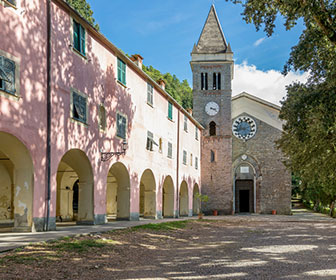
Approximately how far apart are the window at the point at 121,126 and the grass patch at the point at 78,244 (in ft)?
27.4

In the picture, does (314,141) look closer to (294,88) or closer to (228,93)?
(294,88)

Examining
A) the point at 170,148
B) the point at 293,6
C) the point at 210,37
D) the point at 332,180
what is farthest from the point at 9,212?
the point at 210,37

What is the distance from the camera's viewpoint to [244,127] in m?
39.8

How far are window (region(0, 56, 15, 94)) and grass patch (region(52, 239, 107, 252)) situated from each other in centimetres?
451

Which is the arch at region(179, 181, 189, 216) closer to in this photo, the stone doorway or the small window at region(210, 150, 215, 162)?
the small window at region(210, 150, 215, 162)

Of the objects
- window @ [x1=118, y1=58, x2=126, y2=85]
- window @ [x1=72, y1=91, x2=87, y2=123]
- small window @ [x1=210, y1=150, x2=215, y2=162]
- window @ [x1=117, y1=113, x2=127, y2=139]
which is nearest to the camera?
window @ [x1=72, y1=91, x2=87, y2=123]

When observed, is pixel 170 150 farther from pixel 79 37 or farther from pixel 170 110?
pixel 79 37

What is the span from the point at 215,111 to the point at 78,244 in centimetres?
2915

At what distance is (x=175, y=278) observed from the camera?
22.8 feet

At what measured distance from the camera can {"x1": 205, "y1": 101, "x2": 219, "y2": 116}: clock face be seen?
37.7 metres

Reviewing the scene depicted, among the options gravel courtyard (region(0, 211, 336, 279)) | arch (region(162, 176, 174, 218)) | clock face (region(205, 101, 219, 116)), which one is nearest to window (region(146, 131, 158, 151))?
arch (region(162, 176, 174, 218))

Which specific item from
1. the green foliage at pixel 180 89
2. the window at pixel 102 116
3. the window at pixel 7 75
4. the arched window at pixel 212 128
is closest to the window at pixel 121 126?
the window at pixel 102 116

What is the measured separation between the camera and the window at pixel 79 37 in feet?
49.5

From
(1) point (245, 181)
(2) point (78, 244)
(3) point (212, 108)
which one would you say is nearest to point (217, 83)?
(3) point (212, 108)
